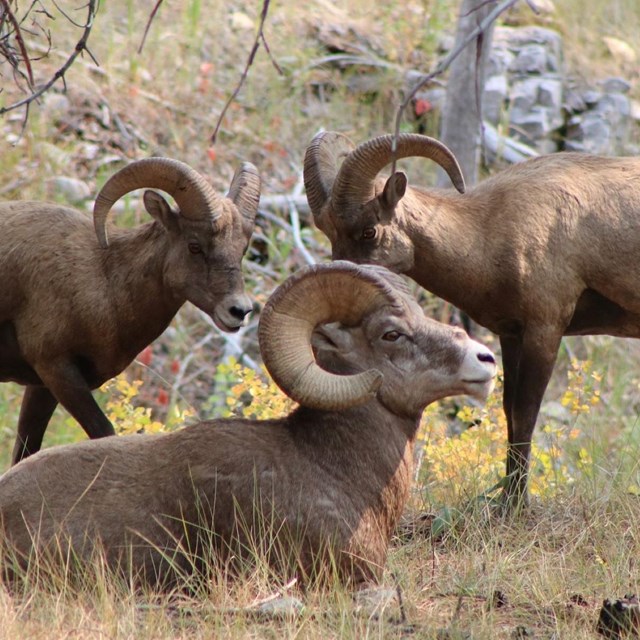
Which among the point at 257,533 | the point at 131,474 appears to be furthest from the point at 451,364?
the point at 131,474

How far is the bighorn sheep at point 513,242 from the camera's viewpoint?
699cm

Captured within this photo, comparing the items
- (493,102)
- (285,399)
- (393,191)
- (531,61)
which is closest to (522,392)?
(393,191)

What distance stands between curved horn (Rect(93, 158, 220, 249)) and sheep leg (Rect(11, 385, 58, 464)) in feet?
4.01

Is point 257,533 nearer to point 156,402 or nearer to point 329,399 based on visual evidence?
point 329,399

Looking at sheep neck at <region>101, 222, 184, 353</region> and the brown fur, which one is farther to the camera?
sheep neck at <region>101, 222, 184, 353</region>

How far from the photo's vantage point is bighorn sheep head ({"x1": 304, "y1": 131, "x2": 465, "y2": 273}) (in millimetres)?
6863

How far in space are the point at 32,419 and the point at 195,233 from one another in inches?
67.6

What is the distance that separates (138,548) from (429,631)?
1.40 metres

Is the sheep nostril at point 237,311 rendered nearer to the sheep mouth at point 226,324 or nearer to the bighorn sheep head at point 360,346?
the sheep mouth at point 226,324

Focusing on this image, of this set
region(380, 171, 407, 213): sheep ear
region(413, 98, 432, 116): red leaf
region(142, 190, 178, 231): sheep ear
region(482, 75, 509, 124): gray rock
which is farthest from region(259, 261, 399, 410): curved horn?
region(482, 75, 509, 124): gray rock

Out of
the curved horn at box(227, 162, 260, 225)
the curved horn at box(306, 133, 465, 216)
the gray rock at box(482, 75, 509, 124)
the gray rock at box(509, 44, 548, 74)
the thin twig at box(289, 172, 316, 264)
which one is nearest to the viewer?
the curved horn at box(306, 133, 465, 216)

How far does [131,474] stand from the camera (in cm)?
578

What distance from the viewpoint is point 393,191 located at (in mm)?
6934

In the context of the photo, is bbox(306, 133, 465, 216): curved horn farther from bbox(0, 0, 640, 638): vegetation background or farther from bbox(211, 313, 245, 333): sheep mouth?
bbox(0, 0, 640, 638): vegetation background
